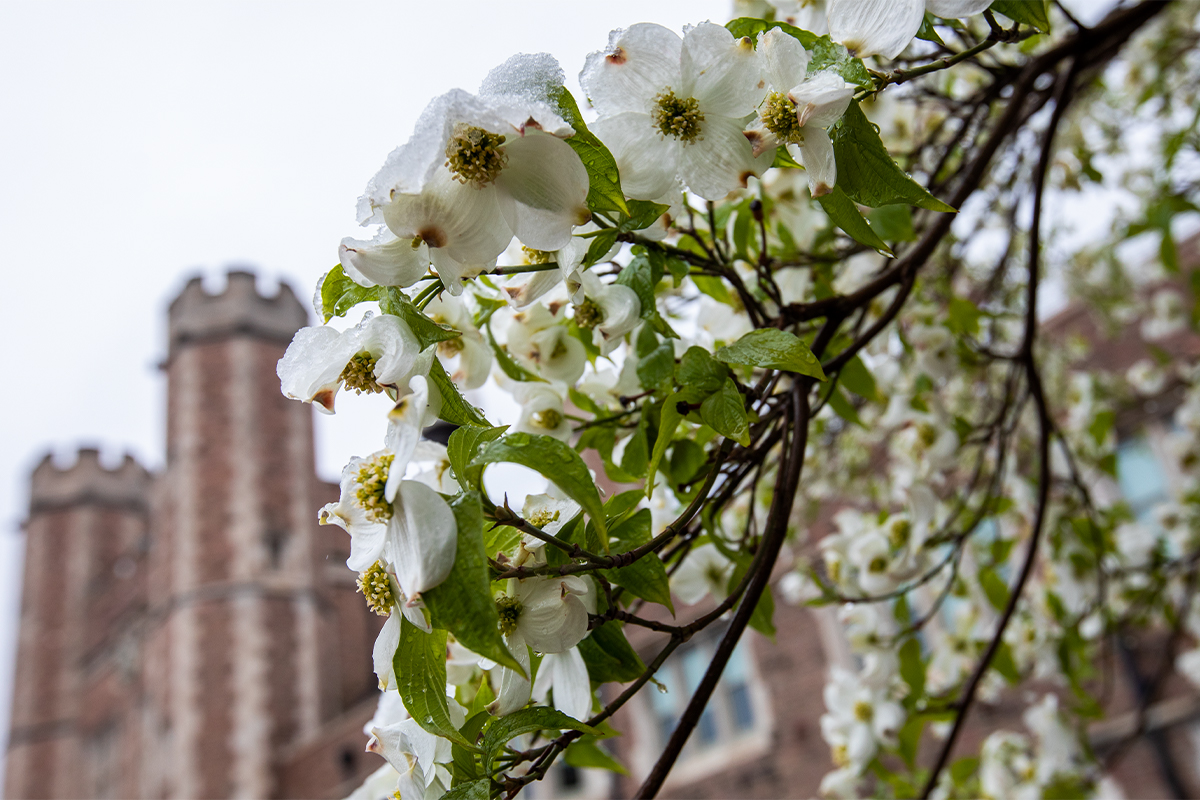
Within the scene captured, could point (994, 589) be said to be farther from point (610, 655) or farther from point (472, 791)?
point (472, 791)

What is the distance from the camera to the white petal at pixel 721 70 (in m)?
0.65

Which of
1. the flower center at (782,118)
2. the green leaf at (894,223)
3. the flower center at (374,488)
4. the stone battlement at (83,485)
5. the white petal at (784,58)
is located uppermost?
the stone battlement at (83,485)

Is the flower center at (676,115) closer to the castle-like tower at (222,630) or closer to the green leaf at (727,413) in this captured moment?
the green leaf at (727,413)

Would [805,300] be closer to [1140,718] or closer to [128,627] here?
[1140,718]

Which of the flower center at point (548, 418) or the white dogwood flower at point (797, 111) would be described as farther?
the flower center at point (548, 418)

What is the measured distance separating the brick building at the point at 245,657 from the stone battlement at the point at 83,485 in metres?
1.57

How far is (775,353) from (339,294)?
0.95 ft

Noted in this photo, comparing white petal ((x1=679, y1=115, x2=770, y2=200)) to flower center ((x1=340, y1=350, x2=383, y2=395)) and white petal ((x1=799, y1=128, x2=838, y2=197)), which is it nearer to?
white petal ((x1=799, y1=128, x2=838, y2=197))

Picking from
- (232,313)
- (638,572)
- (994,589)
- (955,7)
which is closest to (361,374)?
(638,572)

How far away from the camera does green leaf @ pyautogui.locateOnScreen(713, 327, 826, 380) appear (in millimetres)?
659

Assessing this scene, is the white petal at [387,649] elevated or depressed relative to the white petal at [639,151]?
depressed

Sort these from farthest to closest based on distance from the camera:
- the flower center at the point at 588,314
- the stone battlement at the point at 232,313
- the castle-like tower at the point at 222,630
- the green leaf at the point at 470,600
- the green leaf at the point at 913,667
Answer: the stone battlement at the point at 232,313 → the castle-like tower at the point at 222,630 → the green leaf at the point at 913,667 → the flower center at the point at 588,314 → the green leaf at the point at 470,600

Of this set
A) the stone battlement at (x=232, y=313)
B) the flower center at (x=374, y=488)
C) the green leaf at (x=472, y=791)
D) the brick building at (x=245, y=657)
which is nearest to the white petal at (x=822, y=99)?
the flower center at (x=374, y=488)

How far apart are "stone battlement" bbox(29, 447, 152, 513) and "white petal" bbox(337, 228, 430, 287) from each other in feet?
59.2
